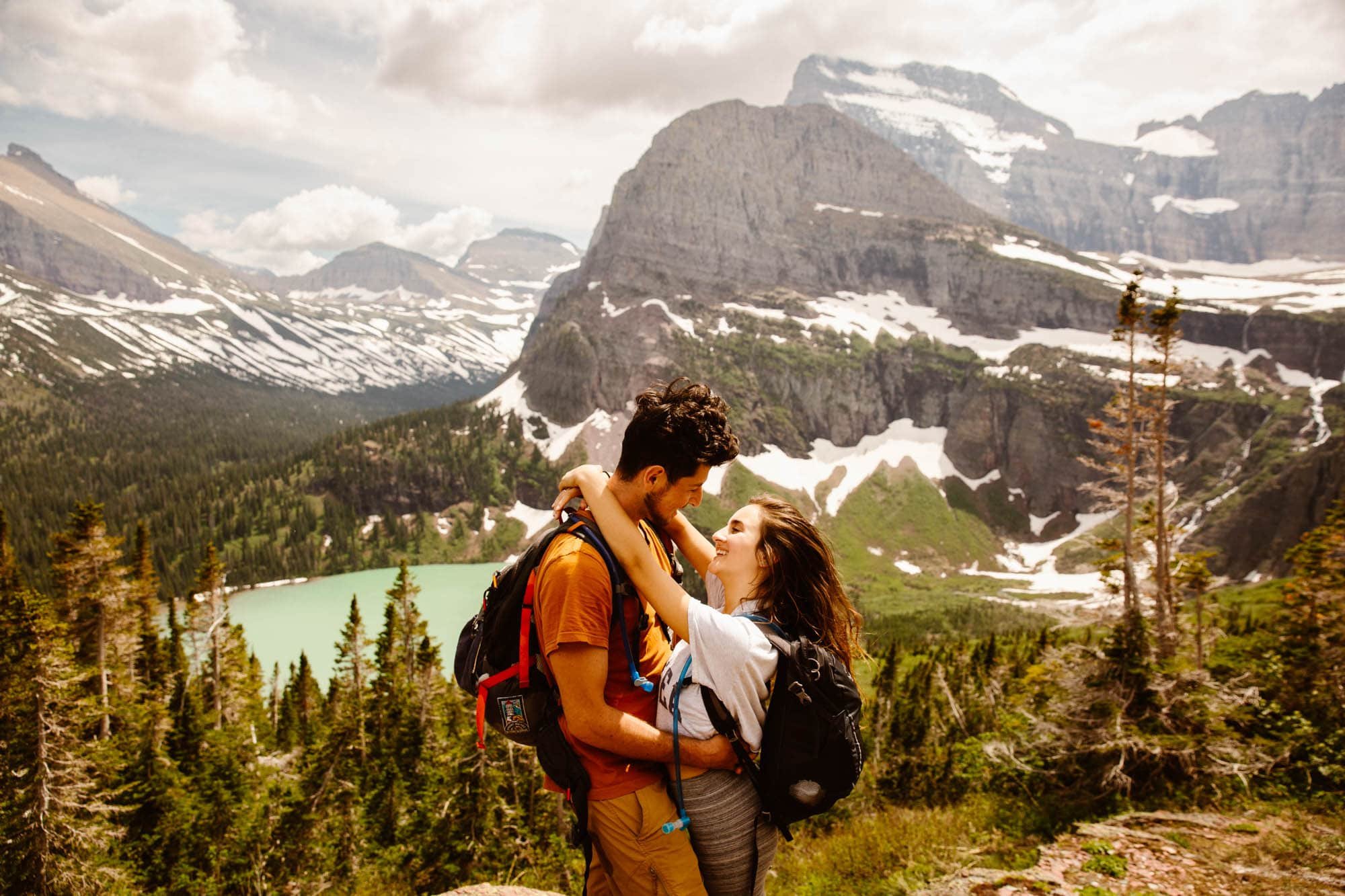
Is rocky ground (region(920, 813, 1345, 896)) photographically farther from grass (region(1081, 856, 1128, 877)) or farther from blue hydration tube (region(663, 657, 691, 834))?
blue hydration tube (region(663, 657, 691, 834))

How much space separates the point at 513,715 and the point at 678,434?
2123 mm

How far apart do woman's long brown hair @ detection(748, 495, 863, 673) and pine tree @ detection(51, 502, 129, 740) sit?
40030 millimetres

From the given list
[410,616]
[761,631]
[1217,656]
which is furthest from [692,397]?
[410,616]

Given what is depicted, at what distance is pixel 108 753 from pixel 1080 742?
93.9 feet

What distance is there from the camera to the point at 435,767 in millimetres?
31359

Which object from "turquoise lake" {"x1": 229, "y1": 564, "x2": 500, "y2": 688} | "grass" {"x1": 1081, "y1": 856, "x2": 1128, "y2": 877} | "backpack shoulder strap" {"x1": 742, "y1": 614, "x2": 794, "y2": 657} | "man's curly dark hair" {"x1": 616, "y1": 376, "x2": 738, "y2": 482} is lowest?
"turquoise lake" {"x1": 229, "y1": 564, "x2": 500, "y2": 688}

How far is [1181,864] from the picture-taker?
8.85 metres

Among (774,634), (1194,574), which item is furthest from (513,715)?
(1194,574)

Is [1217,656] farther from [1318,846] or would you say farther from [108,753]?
[108,753]

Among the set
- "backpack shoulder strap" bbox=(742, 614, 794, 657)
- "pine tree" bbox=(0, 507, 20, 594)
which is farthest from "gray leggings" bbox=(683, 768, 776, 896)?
"pine tree" bbox=(0, 507, 20, 594)

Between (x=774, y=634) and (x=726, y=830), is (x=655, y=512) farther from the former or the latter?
(x=726, y=830)

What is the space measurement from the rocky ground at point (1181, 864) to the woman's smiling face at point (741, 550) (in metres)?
6.27

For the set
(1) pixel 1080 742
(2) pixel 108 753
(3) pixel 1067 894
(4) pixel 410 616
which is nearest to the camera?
(3) pixel 1067 894

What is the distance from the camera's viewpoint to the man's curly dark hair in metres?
4.49
